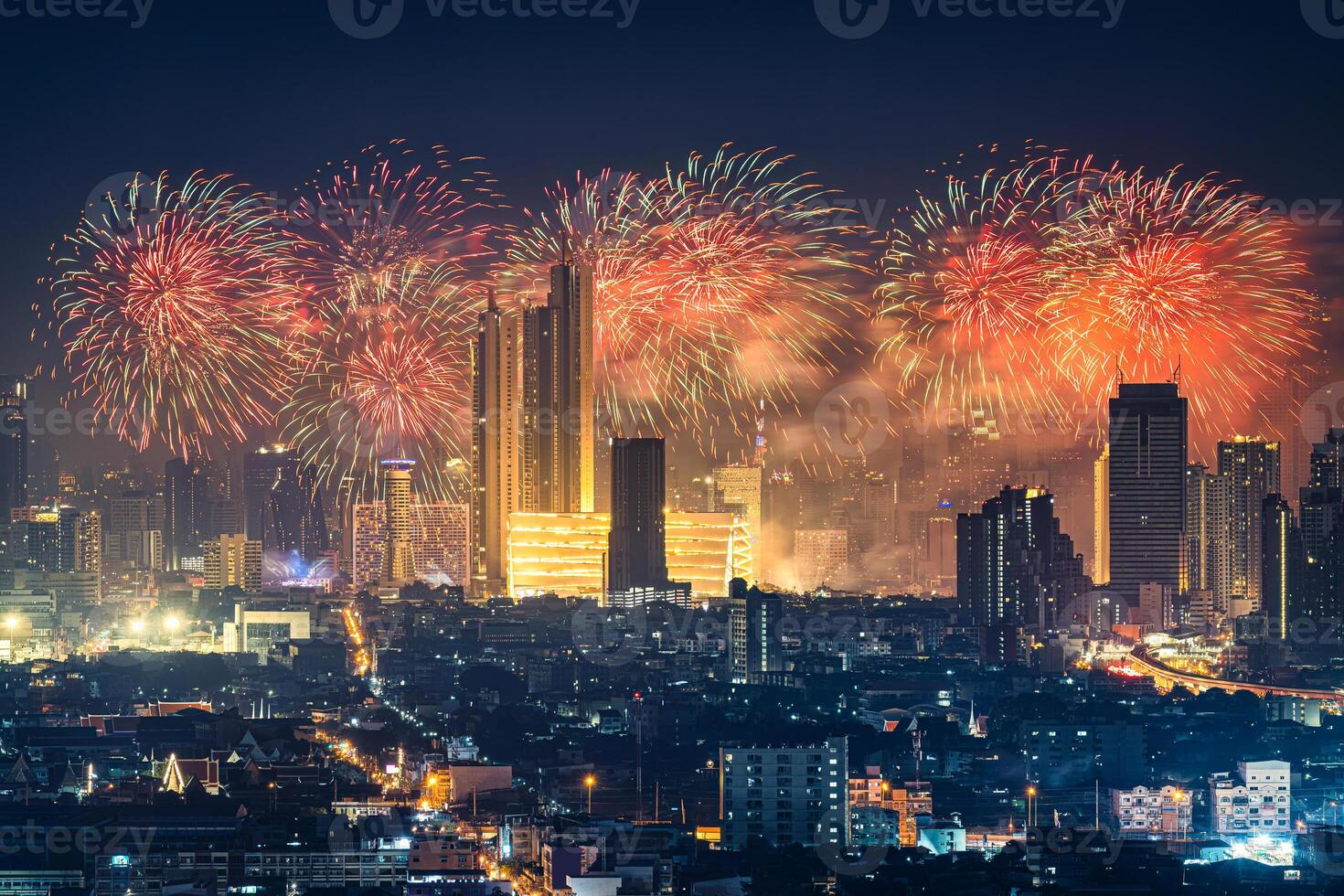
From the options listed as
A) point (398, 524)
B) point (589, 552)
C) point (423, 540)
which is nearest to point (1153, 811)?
point (589, 552)

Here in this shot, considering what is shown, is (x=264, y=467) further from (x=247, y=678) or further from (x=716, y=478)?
(x=247, y=678)

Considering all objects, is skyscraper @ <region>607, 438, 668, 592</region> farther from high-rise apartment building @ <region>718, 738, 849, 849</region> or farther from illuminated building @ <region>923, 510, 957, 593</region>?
high-rise apartment building @ <region>718, 738, 849, 849</region>

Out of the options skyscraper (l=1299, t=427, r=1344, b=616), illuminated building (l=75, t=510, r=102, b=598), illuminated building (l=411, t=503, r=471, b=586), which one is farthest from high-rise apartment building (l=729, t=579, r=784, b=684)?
illuminated building (l=411, t=503, r=471, b=586)

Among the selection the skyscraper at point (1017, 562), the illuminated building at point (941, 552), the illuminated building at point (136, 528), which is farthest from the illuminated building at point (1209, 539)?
the illuminated building at point (136, 528)

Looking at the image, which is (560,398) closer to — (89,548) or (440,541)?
(89,548)

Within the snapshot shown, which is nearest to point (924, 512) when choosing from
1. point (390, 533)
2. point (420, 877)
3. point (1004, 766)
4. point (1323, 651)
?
point (390, 533)
